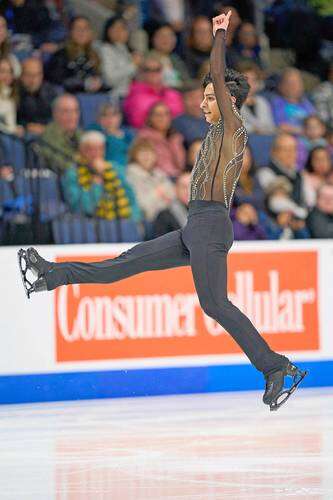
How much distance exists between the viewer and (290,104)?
40.3 ft

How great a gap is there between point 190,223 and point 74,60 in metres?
4.84

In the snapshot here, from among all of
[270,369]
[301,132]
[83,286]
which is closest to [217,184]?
[270,369]

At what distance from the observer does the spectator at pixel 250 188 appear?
1091 cm

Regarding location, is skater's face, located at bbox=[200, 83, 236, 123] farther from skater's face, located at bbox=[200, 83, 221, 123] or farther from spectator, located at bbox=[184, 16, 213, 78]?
spectator, located at bbox=[184, 16, 213, 78]

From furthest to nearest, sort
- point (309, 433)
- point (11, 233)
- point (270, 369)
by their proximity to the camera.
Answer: point (11, 233), point (309, 433), point (270, 369)

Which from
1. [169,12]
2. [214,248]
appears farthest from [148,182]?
Result: [214,248]

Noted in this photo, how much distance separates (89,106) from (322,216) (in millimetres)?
2267

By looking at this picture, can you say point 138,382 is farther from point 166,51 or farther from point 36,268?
point 166,51

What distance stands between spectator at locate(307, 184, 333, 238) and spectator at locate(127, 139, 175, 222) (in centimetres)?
Result: 131

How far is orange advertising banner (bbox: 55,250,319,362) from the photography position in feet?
28.4

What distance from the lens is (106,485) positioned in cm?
530

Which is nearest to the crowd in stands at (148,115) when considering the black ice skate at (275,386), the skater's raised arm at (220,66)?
the skater's raised arm at (220,66)

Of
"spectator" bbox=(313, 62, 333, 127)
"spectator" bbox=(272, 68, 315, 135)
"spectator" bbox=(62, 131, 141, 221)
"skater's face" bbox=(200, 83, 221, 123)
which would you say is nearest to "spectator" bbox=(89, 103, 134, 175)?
"spectator" bbox=(62, 131, 141, 221)

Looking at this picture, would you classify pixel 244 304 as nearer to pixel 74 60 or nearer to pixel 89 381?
pixel 89 381
